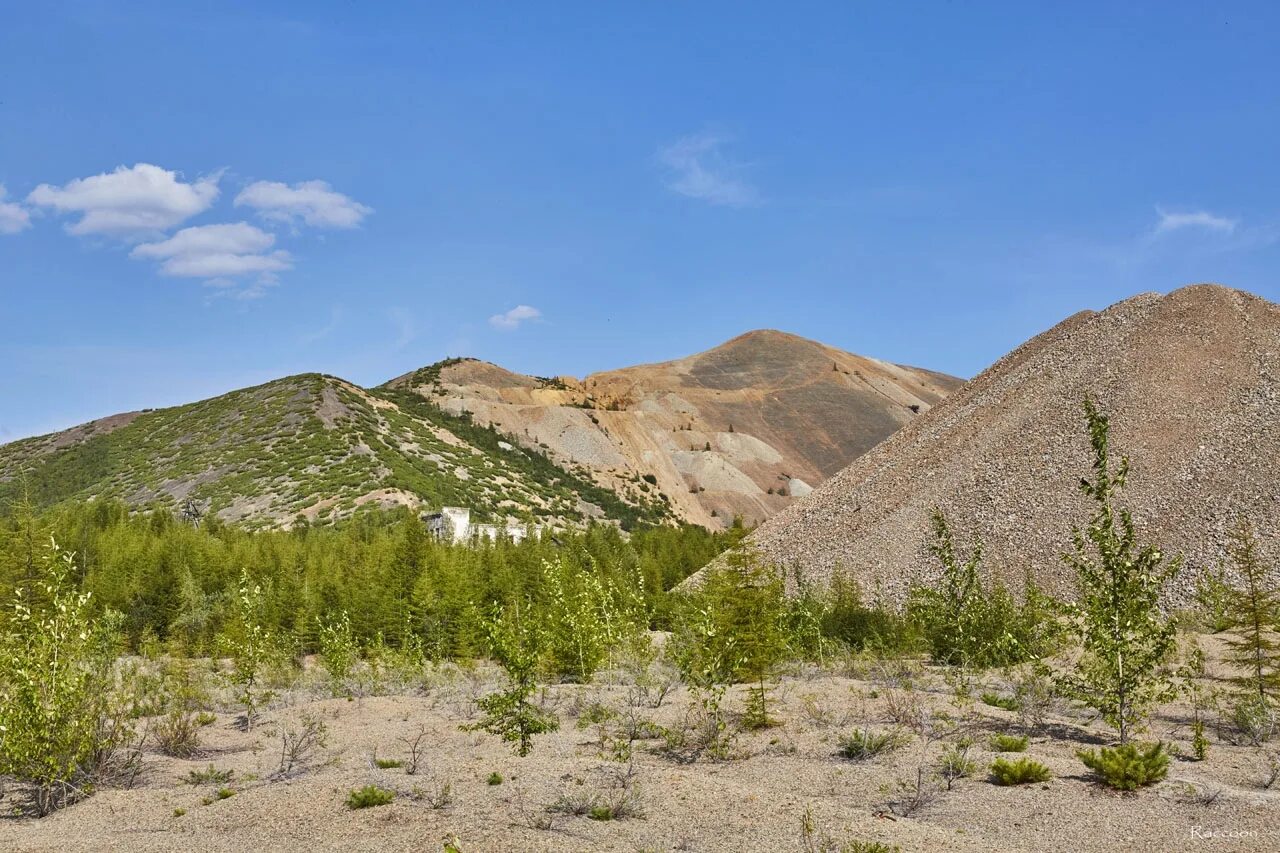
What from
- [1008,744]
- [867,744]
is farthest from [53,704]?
[1008,744]

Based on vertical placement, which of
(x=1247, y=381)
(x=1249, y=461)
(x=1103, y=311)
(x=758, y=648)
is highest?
(x=1103, y=311)

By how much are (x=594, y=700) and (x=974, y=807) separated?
1030 centimetres

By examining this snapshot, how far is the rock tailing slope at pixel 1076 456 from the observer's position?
36.8 metres

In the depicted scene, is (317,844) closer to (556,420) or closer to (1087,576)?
(1087,576)

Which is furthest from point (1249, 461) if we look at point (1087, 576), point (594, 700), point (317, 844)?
point (317, 844)

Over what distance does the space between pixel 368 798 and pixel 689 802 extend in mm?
4273

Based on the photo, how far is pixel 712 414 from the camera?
13112cm

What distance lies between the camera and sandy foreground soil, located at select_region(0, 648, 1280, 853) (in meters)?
9.77

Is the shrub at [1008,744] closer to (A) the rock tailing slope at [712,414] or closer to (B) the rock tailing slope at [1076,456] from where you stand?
(B) the rock tailing slope at [1076,456]

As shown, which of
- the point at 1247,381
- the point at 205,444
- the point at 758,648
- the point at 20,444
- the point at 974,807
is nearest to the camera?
the point at 974,807

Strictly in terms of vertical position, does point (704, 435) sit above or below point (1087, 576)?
above

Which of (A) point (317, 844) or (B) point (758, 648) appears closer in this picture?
(A) point (317, 844)

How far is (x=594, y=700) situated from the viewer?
1956cm

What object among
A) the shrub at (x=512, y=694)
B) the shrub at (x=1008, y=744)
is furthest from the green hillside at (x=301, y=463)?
the shrub at (x=1008, y=744)
